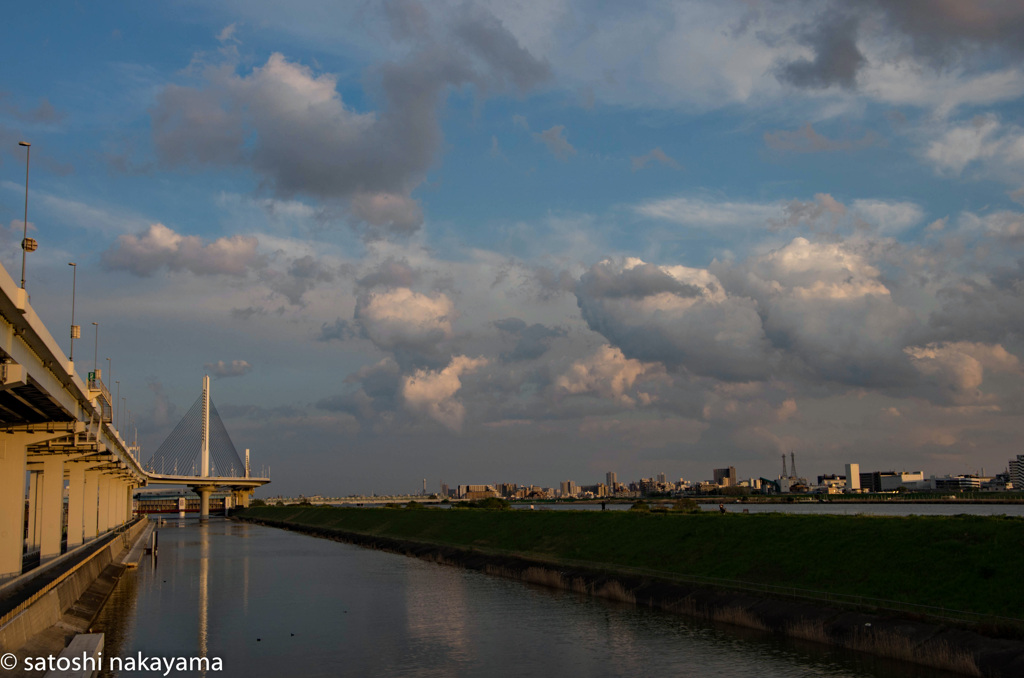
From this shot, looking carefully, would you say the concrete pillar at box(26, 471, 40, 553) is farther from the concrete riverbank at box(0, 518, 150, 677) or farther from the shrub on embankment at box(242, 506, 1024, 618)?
the shrub on embankment at box(242, 506, 1024, 618)

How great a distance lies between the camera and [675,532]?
64.9 meters

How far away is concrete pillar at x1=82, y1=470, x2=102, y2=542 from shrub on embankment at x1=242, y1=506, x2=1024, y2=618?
5161 cm

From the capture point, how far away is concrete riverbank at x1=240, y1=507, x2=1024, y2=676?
33156 mm

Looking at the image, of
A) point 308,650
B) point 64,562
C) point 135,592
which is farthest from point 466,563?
point 308,650

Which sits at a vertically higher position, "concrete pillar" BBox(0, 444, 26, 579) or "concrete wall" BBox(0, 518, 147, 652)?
"concrete pillar" BBox(0, 444, 26, 579)

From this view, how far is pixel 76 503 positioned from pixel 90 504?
15.8 m

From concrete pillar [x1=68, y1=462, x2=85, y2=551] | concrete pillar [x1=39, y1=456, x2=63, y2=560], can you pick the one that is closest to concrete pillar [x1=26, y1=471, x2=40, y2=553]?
concrete pillar [x1=68, y1=462, x2=85, y2=551]

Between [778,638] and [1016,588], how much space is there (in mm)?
11533

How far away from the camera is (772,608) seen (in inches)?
1746

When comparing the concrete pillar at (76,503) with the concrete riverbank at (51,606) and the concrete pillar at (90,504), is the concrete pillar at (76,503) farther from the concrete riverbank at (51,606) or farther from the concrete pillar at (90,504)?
the concrete riverbank at (51,606)

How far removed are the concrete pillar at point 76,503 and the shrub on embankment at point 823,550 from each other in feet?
148

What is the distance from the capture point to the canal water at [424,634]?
121 feet

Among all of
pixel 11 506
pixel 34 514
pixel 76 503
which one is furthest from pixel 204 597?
pixel 76 503

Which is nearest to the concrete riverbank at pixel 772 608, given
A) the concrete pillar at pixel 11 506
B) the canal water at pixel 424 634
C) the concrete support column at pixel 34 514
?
the canal water at pixel 424 634
